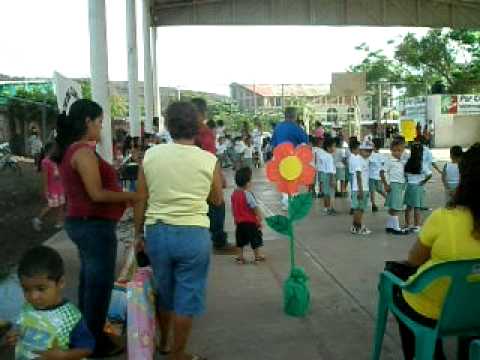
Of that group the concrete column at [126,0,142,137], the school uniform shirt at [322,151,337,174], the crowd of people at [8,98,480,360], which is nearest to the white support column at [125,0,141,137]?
the concrete column at [126,0,142,137]

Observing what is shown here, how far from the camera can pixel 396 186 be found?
8.29m

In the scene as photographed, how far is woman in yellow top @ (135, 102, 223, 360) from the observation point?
3.44 m

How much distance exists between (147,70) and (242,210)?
14.8 m

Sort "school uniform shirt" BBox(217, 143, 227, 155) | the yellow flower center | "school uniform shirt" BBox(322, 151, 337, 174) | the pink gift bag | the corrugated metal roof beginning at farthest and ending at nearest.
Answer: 1. the corrugated metal roof
2. "school uniform shirt" BBox(217, 143, 227, 155)
3. "school uniform shirt" BBox(322, 151, 337, 174)
4. the yellow flower center
5. the pink gift bag

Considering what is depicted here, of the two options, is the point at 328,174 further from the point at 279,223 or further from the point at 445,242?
the point at 445,242

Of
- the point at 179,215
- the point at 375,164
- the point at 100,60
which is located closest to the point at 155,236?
the point at 179,215

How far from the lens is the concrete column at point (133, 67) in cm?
1595

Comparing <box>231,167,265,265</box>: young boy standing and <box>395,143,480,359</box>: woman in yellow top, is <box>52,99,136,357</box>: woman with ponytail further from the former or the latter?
<box>231,167,265,265</box>: young boy standing

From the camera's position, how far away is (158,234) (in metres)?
3.45

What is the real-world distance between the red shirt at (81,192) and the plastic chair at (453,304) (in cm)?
178

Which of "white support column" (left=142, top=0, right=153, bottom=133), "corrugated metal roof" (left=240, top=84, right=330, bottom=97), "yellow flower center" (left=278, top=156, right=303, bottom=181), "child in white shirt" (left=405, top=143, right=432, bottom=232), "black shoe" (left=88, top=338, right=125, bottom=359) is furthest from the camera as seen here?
"corrugated metal roof" (left=240, top=84, right=330, bottom=97)

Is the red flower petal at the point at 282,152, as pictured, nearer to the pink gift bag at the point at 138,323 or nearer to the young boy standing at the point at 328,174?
the pink gift bag at the point at 138,323

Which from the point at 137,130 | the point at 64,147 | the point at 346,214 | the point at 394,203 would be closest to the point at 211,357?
the point at 64,147

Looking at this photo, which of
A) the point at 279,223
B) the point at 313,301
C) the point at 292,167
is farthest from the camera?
the point at 313,301
